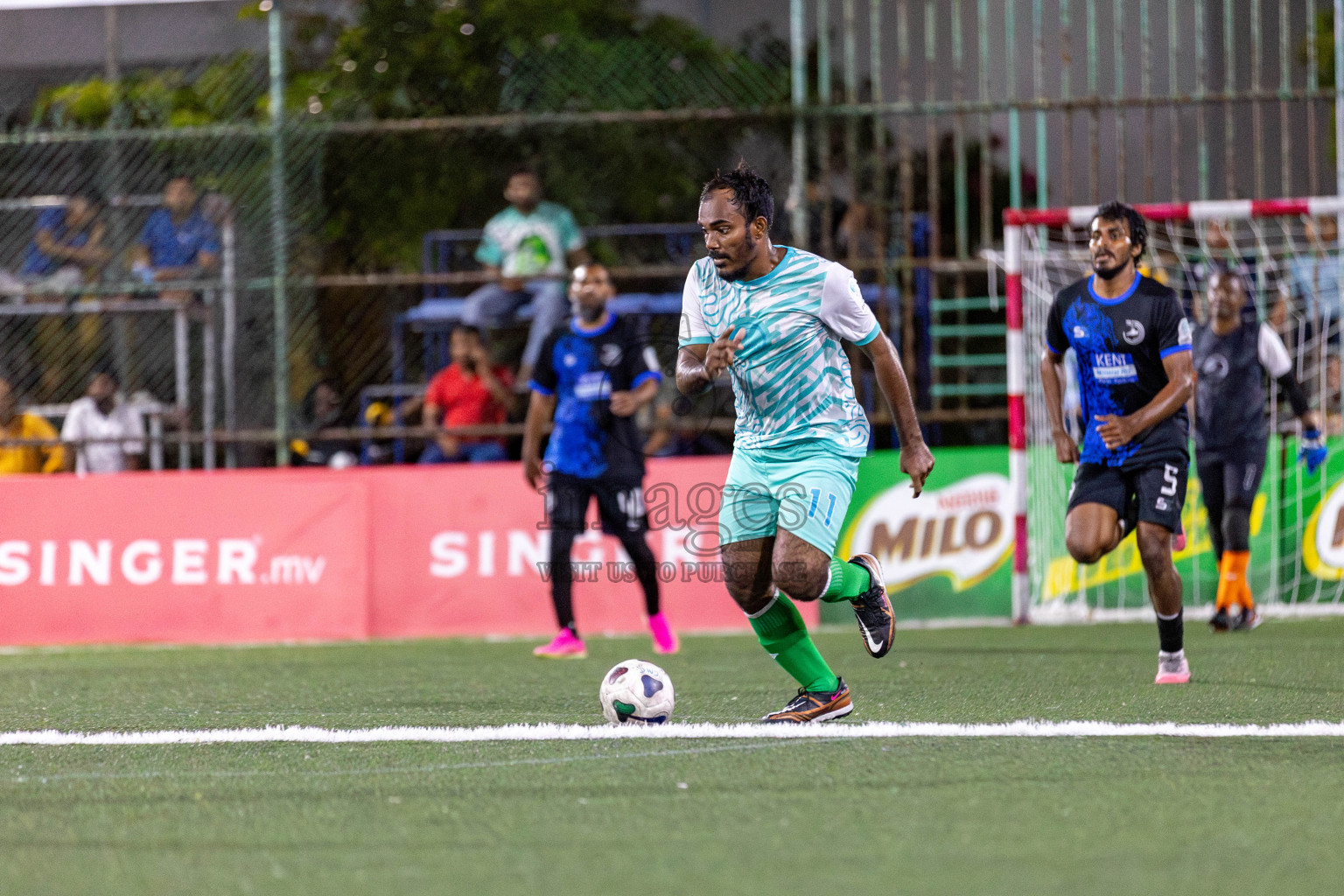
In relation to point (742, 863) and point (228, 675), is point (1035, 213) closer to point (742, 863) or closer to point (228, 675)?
point (228, 675)

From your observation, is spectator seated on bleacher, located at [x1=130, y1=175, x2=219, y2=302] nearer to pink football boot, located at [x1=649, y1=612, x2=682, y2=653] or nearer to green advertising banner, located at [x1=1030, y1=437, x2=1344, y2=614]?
pink football boot, located at [x1=649, y1=612, x2=682, y2=653]

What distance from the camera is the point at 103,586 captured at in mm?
11562

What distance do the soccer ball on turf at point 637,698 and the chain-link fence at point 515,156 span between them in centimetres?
608

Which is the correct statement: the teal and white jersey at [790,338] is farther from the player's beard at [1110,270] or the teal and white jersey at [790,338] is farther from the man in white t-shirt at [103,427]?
the man in white t-shirt at [103,427]

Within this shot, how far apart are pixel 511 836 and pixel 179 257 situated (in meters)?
9.75

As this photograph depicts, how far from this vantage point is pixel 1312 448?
10734 mm

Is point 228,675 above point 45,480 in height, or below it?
below

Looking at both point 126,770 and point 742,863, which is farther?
point 126,770

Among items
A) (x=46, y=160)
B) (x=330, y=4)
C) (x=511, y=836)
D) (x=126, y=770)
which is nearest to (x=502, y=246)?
(x=330, y=4)

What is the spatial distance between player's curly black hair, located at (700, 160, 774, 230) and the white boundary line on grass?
1.72 meters

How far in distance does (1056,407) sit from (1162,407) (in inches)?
28.9

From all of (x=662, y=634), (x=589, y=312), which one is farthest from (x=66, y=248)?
(x=662, y=634)

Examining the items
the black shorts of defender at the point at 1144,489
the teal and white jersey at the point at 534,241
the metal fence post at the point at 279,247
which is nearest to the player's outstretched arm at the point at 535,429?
the teal and white jersey at the point at 534,241

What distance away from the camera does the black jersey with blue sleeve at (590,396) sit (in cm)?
932
